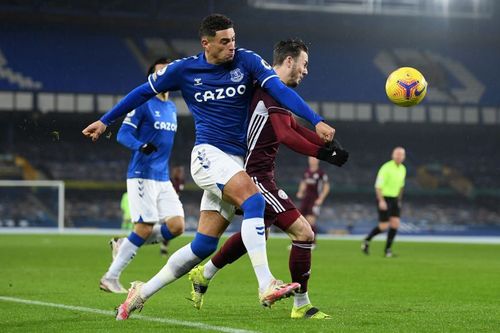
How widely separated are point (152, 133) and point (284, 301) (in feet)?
8.89

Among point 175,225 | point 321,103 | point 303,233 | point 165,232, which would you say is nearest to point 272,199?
point 303,233

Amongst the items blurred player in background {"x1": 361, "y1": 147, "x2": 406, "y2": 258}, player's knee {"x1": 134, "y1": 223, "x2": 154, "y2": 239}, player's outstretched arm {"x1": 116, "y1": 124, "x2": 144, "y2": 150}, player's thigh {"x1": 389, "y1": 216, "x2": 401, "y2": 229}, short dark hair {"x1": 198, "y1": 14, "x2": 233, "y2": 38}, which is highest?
short dark hair {"x1": 198, "y1": 14, "x2": 233, "y2": 38}

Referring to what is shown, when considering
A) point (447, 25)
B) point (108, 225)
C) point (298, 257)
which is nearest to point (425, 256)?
point (298, 257)

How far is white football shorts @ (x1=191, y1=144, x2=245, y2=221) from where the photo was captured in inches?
260

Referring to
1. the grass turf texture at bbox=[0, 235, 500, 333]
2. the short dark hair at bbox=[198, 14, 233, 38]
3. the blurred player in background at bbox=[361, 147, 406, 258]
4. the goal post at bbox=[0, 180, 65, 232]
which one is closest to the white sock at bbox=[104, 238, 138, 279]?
the grass turf texture at bbox=[0, 235, 500, 333]

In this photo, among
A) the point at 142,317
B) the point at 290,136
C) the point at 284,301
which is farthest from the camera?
the point at 284,301

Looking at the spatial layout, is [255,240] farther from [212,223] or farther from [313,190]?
[313,190]

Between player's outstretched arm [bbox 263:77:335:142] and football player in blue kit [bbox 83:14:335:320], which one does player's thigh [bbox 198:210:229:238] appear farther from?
player's outstretched arm [bbox 263:77:335:142]

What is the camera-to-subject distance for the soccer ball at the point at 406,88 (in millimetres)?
7500

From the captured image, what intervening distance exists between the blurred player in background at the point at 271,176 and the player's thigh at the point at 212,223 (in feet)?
1.27

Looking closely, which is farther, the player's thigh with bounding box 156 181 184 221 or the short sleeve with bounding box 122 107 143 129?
the player's thigh with bounding box 156 181 184 221

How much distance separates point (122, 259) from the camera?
10039 millimetres

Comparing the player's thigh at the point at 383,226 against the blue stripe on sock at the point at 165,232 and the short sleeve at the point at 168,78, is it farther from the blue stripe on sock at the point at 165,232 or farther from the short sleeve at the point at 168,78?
the short sleeve at the point at 168,78

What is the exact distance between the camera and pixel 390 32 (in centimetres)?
4416
